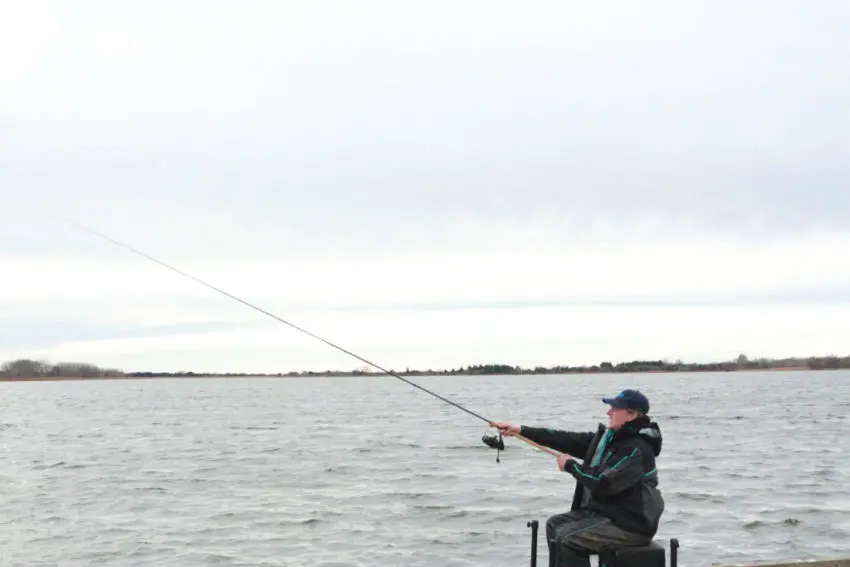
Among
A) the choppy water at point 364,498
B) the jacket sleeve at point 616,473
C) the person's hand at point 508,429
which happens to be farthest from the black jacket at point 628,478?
the choppy water at point 364,498

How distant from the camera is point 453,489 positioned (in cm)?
1947

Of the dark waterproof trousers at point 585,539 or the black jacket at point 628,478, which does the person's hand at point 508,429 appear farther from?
the dark waterproof trousers at point 585,539

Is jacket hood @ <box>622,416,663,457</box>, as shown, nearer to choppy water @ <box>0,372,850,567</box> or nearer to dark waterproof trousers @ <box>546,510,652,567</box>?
dark waterproof trousers @ <box>546,510,652,567</box>

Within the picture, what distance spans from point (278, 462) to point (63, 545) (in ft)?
35.4

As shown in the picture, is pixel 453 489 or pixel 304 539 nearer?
pixel 304 539

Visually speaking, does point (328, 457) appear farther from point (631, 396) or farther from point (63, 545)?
point (631, 396)

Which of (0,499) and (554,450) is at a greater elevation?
(554,450)

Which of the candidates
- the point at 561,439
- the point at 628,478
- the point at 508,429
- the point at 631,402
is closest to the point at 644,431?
the point at 631,402

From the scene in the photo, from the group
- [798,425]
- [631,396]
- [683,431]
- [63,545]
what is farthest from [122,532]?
[798,425]

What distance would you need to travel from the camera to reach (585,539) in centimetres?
637

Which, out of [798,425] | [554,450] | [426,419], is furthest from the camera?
[426,419]

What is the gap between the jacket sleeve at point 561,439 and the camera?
278 inches

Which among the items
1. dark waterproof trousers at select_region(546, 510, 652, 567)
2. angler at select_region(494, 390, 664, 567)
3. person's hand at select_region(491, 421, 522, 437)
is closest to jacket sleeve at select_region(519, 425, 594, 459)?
person's hand at select_region(491, 421, 522, 437)

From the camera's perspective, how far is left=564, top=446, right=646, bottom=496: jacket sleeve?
6.28 meters
